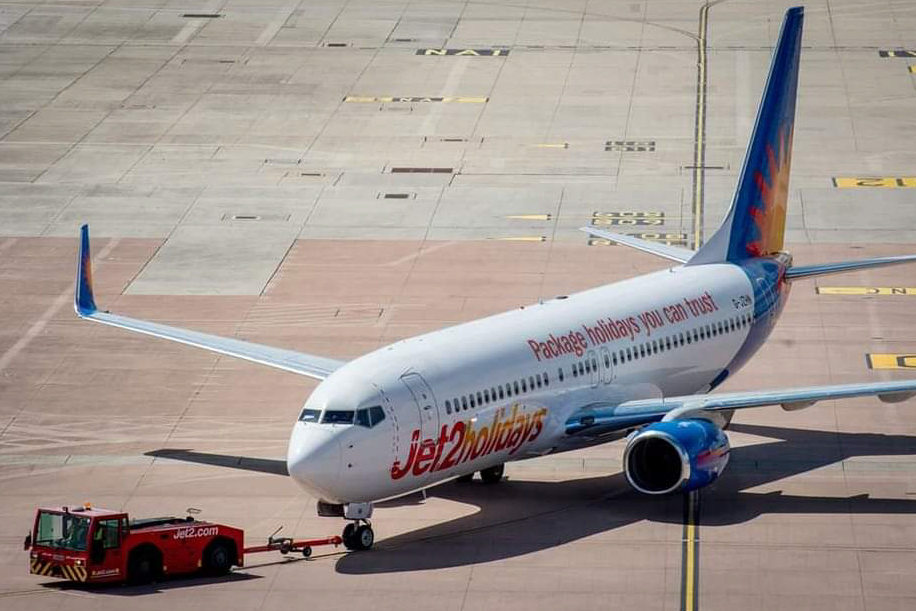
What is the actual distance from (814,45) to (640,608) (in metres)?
67.1

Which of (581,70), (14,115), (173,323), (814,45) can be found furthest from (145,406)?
(814,45)

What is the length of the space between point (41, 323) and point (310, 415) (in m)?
24.7

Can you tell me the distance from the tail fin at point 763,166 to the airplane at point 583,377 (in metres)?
0.05


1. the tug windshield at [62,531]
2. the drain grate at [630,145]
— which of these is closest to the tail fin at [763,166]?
the tug windshield at [62,531]

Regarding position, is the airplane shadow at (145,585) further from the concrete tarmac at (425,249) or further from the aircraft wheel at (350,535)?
the aircraft wheel at (350,535)

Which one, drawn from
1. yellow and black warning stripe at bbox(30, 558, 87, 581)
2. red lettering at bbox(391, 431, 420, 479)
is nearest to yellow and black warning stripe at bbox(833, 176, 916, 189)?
red lettering at bbox(391, 431, 420, 479)

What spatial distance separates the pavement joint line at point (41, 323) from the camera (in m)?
62.5

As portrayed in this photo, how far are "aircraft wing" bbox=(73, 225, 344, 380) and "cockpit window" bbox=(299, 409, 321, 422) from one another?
700 cm

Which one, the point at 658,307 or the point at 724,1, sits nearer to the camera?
Answer: the point at 658,307

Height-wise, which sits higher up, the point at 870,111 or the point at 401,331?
the point at 401,331

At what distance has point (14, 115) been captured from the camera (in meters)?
94.5

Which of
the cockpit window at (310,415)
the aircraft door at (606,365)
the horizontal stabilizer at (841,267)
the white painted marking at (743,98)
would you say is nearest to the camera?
the cockpit window at (310,415)

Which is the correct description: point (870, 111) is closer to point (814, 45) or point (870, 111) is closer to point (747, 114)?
point (747, 114)

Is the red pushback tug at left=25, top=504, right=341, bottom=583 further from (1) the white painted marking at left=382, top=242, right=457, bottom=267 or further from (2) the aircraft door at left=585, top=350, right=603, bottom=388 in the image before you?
(1) the white painted marking at left=382, top=242, right=457, bottom=267
